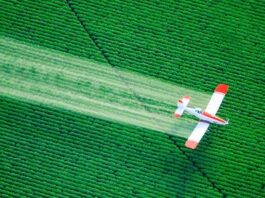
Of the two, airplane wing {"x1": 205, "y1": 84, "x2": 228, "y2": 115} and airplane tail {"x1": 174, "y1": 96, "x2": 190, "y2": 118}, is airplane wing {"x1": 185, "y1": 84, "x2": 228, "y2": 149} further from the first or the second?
airplane tail {"x1": 174, "y1": 96, "x2": 190, "y2": 118}

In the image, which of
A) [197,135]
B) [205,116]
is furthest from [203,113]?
[197,135]

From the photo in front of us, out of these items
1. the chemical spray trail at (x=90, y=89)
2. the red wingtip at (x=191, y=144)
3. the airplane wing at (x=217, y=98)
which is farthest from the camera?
the chemical spray trail at (x=90, y=89)

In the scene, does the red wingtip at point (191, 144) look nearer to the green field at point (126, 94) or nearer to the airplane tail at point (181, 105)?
the green field at point (126, 94)

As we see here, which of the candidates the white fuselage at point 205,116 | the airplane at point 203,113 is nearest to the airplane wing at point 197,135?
the airplane at point 203,113

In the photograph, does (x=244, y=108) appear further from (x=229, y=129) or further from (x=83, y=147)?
(x=83, y=147)

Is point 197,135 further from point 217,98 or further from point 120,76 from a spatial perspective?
point 120,76

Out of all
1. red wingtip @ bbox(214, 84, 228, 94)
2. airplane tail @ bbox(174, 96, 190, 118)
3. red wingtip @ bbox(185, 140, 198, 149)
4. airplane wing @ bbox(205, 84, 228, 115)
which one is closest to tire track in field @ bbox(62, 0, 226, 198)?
red wingtip @ bbox(185, 140, 198, 149)

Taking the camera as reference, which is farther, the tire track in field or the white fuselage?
the tire track in field
